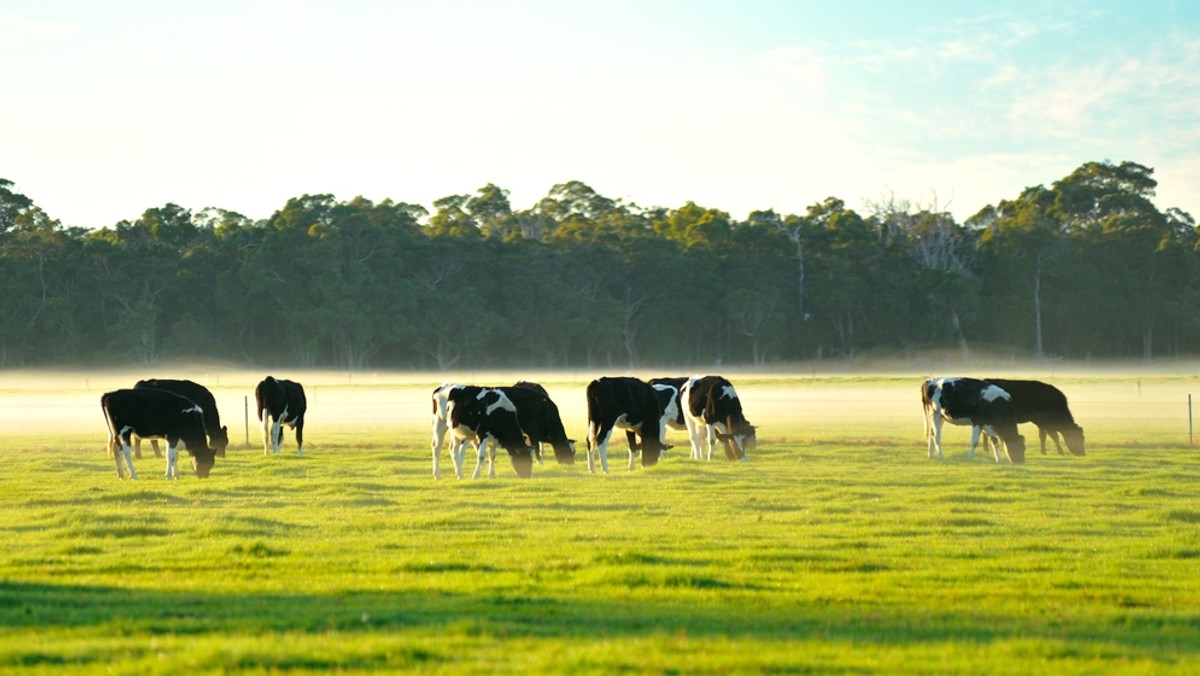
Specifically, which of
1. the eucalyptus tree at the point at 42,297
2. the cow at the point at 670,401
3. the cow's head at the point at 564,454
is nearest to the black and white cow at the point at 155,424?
the cow's head at the point at 564,454

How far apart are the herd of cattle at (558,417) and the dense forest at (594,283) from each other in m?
61.3

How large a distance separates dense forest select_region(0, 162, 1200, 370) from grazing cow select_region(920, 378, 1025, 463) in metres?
65.6

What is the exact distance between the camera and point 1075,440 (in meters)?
30.0

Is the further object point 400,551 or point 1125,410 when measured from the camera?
point 1125,410

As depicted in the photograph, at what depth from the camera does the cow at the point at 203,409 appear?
2988 centimetres

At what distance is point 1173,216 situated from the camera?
11506cm

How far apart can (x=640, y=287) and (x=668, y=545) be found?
88163mm

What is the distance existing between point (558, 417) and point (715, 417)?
4019mm

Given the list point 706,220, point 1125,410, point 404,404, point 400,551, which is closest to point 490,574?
point 400,551

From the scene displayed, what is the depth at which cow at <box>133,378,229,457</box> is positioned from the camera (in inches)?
1176

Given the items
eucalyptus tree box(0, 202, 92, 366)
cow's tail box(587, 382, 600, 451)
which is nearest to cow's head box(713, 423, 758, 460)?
cow's tail box(587, 382, 600, 451)

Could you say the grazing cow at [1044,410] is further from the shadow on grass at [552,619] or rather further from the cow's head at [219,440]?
the shadow on grass at [552,619]

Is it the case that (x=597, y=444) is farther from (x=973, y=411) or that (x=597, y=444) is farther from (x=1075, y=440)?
(x=1075, y=440)

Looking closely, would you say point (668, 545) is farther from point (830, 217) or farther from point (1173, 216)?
point (1173, 216)
